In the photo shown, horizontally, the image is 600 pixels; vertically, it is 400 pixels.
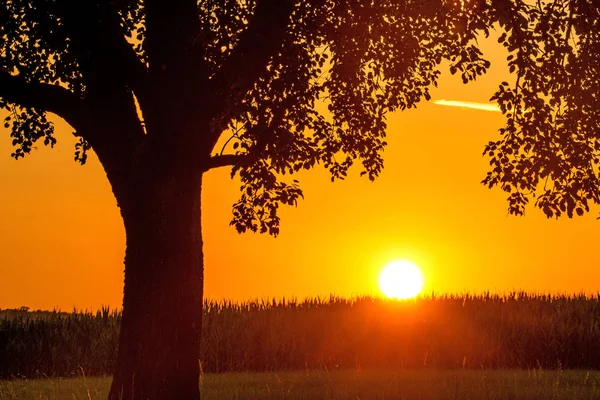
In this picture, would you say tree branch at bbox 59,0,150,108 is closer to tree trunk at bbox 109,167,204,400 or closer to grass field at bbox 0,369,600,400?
tree trunk at bbox 109,167,204,400

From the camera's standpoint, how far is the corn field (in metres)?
21.4

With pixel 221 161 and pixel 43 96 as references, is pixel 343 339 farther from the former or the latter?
pixel 43 96

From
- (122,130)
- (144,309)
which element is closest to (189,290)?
(144,309)

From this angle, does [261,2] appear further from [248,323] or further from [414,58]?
[248,323]

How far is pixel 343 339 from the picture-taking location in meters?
21.9

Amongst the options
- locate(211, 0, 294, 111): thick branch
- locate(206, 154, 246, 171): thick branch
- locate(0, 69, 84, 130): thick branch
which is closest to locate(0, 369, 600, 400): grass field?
locate(206, 154, 246, 171): thick branch

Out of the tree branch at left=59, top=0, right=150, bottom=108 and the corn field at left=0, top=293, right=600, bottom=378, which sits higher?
the tree branch at left=59, top=0, right=150, bottom=108

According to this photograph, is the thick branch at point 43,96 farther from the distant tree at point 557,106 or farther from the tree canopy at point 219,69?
the distant tree at point 557,106

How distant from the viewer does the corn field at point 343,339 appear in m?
21.4

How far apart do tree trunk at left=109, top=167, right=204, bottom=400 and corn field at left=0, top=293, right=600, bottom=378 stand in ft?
25.5

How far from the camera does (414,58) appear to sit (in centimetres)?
1694

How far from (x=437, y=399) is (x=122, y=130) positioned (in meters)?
7.76

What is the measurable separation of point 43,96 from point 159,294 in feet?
13.6

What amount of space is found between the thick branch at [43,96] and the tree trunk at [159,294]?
Result: 1.81m
